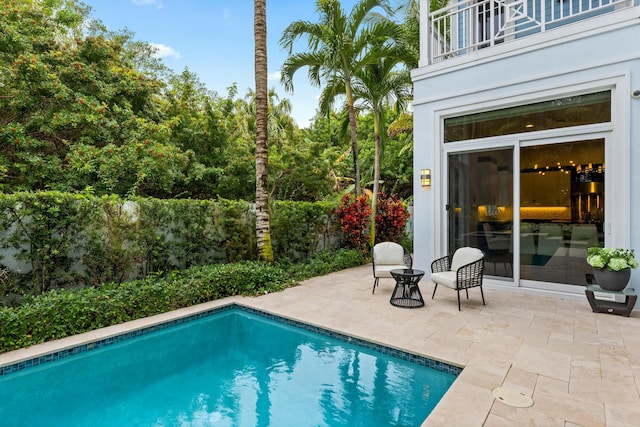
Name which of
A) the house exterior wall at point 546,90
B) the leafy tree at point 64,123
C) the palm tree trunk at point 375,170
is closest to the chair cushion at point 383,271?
the house exterior wall at point 546,90

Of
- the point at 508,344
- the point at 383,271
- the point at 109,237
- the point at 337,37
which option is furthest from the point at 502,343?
the point at 337,37

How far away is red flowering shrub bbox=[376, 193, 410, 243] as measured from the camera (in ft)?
36.8

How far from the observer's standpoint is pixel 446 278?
5730mm

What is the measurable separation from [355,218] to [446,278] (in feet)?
15.1

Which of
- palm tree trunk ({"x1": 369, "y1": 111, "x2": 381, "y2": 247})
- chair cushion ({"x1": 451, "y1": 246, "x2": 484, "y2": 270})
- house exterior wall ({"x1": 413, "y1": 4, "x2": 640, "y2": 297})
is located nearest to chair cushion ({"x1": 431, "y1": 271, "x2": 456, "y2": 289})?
chair cushion ({"x1": 451, "y1": 246, "x2": 484, "y2": 270})

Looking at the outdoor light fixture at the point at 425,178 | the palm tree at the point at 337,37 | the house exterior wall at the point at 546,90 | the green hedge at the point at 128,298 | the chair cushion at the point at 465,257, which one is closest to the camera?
the green hedge at the point at 128,298

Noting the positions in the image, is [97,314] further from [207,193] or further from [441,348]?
[207,193]

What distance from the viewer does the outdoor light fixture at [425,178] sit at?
7371 millimetres

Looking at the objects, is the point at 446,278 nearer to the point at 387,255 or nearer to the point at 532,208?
the point at 387,255

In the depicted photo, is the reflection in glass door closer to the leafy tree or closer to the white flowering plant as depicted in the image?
the white flowering plant

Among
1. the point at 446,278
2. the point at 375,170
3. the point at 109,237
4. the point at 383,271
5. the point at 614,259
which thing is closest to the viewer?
the point at 614,259

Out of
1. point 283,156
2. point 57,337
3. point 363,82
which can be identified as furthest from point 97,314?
point 363,82

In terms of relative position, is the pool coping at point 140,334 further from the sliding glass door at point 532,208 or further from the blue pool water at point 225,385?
the sliding glass door at point 532,208

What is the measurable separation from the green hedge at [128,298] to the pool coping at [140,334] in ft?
0.49
